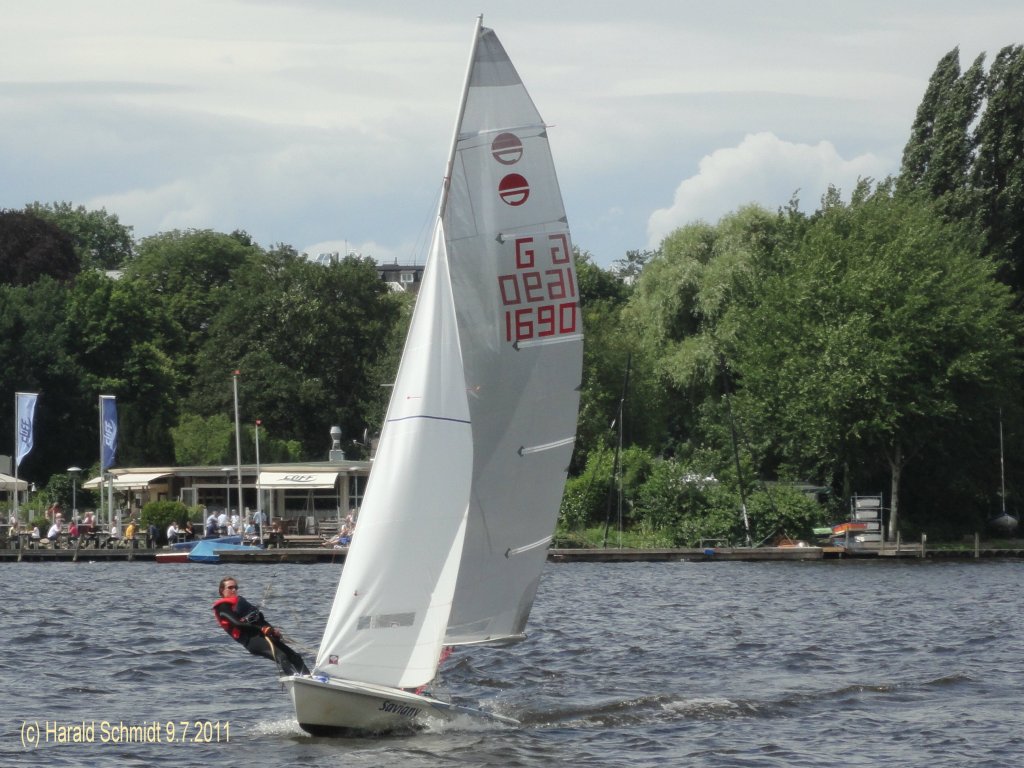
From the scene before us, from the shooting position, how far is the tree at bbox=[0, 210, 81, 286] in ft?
274

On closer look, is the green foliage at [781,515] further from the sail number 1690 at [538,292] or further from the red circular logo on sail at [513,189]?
the red circular logo on sail at [513,189]

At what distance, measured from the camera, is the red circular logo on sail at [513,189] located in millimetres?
17984

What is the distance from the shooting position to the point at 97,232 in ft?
422

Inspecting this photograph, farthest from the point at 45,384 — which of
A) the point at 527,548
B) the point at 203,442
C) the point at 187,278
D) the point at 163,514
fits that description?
the point at 527,548

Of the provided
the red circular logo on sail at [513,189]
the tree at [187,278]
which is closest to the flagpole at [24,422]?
the tree at [187,278]

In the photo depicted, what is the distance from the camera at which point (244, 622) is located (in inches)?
717

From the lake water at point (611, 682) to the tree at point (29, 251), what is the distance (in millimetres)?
46304

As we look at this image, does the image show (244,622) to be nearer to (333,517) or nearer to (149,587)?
(149,587)

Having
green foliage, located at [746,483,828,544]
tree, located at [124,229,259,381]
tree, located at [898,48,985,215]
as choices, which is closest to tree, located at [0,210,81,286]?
tree, located at [124,229,259,381]

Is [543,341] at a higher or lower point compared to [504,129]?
lower

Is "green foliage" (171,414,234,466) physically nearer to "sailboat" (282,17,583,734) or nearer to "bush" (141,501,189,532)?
"bush" (141,501,189,532)

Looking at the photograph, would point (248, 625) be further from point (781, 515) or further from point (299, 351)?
point (299, 351)

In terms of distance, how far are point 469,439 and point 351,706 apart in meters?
3.11

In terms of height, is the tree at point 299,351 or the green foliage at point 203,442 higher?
the tree at point 299,351
